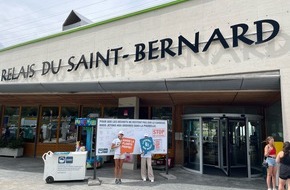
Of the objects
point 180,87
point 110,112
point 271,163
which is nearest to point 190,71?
point 180,87

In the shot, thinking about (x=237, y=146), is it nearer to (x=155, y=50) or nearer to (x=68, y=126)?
(x=155, y=50)

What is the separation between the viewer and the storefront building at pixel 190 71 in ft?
27.2

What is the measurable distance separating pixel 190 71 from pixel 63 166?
5.35 meters

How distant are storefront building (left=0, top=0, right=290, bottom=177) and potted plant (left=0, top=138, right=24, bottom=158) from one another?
2.93m

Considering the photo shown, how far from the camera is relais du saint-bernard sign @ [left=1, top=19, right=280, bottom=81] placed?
326 inches

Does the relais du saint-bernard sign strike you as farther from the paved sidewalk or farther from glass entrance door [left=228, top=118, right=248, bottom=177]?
the paved sidewalk

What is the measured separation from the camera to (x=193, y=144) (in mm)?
11852

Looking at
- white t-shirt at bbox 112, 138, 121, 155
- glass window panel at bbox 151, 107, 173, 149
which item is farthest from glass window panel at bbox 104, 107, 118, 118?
→ white t-shirt at bbox 112, 138, 121, 155

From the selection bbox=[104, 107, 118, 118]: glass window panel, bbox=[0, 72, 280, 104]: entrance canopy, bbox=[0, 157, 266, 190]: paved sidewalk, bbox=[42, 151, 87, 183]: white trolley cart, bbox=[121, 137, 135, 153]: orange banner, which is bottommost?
bbox=[0, 157, 266, 190]: paved sidewalk

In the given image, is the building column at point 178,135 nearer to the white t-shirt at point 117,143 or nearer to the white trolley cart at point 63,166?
the white t-shirt at point 117,143

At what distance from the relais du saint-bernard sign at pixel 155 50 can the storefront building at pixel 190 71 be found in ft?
0.10

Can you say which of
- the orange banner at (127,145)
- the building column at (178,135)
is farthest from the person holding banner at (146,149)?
the building column at (178,135)

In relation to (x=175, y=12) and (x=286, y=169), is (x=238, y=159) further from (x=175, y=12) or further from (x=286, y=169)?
(x=175, y=12)

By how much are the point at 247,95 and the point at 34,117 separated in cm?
1259
